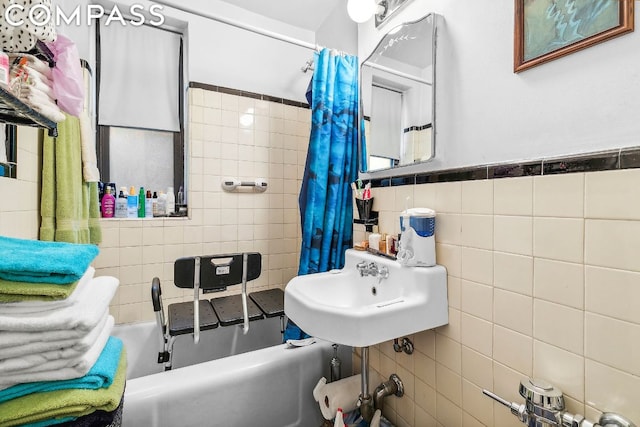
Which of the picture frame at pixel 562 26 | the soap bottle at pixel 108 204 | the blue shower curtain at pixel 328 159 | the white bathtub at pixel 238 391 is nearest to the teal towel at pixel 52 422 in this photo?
the white bathtub at pixel 238 391

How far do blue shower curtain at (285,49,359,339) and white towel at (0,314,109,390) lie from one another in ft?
3.75

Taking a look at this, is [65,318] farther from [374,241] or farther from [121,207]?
[121,207]

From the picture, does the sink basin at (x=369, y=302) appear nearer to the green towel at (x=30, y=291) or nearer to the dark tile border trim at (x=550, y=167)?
the dark tile border trim at (x=550, y=167)

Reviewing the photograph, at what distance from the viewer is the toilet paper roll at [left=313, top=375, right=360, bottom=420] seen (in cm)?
125

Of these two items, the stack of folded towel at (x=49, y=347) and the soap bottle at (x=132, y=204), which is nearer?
the stack of folded towel at (x=49, y=347)

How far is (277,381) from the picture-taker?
1259 mm

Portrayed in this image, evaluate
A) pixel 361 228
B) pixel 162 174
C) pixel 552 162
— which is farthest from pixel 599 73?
pixel 162 174

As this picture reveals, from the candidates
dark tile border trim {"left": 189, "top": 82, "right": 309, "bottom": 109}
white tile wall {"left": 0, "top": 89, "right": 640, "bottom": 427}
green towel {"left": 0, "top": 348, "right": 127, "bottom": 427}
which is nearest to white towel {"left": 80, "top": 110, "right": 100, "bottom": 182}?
white tile wall {"left": 0, "top": 89, "right": 640, "bottom": 427}

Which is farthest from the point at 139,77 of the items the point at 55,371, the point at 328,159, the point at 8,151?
the point at 55,371

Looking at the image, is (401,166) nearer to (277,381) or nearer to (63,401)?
(277,381)

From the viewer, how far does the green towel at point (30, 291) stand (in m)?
0.51

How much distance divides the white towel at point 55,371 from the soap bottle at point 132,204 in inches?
57.1

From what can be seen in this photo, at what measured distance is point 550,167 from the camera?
770 millimetres

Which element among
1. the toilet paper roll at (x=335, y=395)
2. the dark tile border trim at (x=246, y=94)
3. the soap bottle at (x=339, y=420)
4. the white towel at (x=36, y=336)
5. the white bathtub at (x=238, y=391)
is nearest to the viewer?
the white towel at (x=36, y=336)
